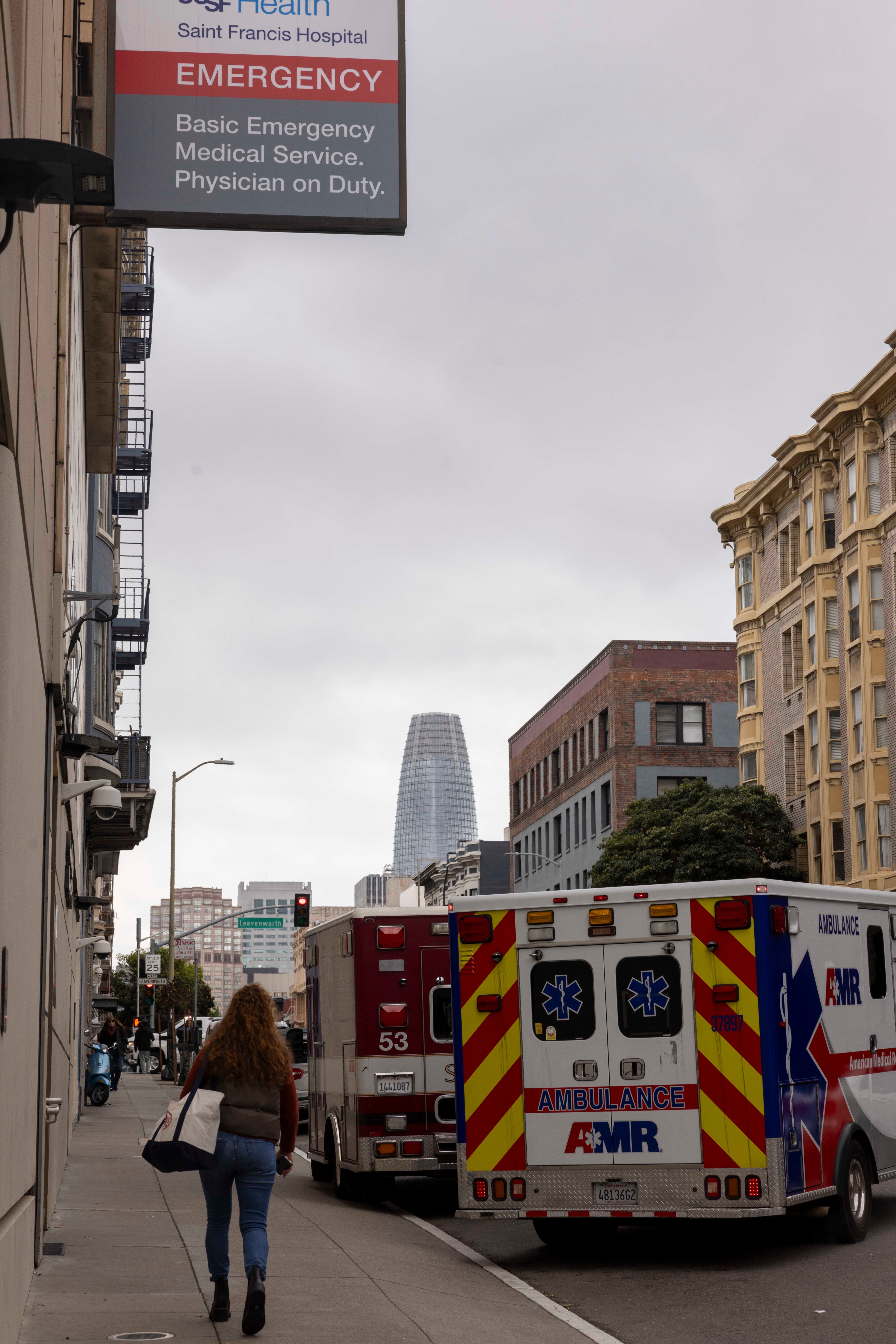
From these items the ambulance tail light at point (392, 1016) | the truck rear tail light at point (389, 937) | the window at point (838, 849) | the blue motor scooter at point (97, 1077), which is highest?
the window at point (838, 849)

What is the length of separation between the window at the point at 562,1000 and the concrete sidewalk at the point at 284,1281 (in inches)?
69.1

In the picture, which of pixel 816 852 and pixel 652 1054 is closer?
pixel 652 1054

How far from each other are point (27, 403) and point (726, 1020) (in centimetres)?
677

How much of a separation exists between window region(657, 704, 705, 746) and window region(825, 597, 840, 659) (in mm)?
17653

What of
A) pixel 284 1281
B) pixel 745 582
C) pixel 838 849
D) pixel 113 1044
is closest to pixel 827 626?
pixel 838 849

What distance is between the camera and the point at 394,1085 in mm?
15688

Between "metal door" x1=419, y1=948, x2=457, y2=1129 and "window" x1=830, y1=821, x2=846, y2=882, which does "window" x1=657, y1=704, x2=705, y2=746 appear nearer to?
"window" x1=830, y1=821, x2=846, y2=882

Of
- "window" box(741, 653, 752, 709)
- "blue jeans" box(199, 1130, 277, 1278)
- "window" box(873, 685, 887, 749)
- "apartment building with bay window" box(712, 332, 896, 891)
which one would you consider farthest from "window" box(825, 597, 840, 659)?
"blue jeans" box(199, 1130, 277, 1278)

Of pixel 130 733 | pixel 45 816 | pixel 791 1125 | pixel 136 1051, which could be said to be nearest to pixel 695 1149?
pixel 791 1125

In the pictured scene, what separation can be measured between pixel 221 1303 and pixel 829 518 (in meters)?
44.7

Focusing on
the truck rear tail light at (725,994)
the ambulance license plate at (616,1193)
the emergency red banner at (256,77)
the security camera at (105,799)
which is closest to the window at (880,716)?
the security camera at (105,799)

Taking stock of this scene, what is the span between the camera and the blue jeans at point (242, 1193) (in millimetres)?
8570

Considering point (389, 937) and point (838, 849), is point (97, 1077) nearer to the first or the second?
point (389, 937)

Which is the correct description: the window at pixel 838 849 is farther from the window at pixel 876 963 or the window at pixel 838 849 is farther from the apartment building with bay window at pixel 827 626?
the window at pixel 876 963
